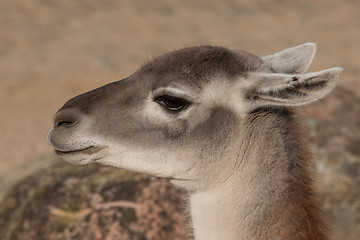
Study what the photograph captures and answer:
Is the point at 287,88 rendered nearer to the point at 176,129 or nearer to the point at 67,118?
the point at 176,129

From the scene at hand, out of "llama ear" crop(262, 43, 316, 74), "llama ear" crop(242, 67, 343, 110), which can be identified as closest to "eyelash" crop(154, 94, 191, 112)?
"llama ear" crop(242, 67, 343, 110)

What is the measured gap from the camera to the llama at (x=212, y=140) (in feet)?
11.5

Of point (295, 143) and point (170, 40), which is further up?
point (170, 40)

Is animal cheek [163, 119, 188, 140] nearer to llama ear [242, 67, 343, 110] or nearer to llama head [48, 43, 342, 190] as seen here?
llama head [48, 43, 342, 190]

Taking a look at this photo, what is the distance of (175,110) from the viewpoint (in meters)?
3.61

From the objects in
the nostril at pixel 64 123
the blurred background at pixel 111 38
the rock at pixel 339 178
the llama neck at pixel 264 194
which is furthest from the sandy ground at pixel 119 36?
the llama neck at pixel 264 194

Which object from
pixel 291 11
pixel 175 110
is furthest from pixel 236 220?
Answer: pixel 291 11

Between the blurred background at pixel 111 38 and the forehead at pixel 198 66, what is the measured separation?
691 centimetres

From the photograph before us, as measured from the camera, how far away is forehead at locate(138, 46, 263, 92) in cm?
364

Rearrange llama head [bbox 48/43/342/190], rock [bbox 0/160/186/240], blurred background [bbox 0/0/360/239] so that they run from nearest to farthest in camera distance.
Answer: llama head [bbox 48/43/342/190] → rock [bbox 0/160/186/240] → blurred background [bbox 0/0/360/239]

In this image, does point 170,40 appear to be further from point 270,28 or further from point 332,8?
point 332,8

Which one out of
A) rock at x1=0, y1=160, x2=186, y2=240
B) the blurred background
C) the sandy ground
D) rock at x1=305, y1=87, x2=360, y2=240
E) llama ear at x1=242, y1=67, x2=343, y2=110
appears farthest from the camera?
the sandy ground

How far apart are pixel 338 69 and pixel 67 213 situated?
2819 millimetres

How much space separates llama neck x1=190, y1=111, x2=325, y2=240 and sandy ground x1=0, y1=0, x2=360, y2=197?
342 inches
